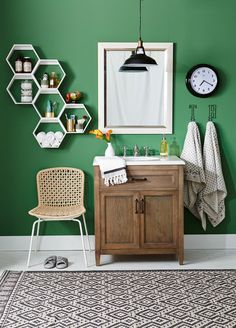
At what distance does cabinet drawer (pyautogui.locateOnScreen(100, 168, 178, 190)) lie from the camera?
4.58m

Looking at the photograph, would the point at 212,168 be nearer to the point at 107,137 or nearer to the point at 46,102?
the point at 107,137

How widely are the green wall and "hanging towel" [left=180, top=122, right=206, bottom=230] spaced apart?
0.12 metres

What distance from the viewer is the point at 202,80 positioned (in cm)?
495

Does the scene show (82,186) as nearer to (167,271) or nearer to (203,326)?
(167,271)

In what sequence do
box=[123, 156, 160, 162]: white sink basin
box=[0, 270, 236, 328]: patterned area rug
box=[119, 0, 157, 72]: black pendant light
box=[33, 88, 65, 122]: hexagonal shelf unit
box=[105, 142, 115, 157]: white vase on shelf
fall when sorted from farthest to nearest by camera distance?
box=[33, 88, 65, 122]: hexagonal shelf unit, box=[105, 142, 115, 157]: white vase on shelf, box=[123, 156, 160, 162]: white sink basin, box=[119, 0, 157, 72]: black pendant light, box=[0, 270, 236, 328]: patterned area rug

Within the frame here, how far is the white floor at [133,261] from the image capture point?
15.0ft

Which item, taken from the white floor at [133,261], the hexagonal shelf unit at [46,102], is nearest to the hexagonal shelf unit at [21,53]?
the hexagonal shelf unit at [46,102]

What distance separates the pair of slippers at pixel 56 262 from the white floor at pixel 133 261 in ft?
0.15

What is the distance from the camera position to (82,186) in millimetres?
4980

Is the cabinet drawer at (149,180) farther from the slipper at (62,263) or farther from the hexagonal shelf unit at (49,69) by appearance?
the hexagonal shelf unit at (49,69)

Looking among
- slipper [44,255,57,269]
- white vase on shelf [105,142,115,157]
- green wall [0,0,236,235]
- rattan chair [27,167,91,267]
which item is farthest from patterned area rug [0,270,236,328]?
white vase on shelf [105,142,115,157]

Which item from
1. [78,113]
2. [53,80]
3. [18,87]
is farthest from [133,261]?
[18,87]

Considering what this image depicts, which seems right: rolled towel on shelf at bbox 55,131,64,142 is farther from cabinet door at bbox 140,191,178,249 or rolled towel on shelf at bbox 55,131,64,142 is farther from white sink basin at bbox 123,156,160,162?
cabinet door at bbox 140,191,178,249

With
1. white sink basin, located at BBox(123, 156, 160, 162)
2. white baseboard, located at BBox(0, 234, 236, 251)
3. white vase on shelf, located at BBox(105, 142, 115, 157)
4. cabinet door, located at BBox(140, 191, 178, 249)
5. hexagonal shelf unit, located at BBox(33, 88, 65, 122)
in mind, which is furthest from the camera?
white baseboard, located at BBox(0, 234, 236, 251)
